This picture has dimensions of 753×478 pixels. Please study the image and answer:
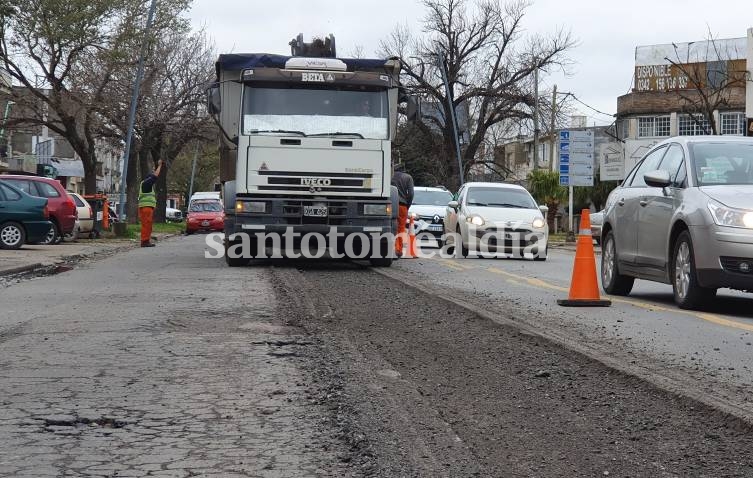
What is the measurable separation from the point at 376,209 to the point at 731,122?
46.8 metres

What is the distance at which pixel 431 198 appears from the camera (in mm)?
29094

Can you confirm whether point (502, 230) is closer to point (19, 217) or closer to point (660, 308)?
point (660, 308)

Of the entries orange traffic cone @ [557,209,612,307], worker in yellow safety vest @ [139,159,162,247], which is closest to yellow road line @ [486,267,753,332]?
orange traffic cone @ [557,209,612,307]

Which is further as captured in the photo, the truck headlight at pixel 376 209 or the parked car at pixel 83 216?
the parked car at pixel 83 216

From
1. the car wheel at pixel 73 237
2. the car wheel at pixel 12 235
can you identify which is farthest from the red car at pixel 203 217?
the car wheel at pixel 12 235

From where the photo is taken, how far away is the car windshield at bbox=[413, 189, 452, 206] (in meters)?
28.8

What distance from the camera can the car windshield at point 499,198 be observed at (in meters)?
21.6

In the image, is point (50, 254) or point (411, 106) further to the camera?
point (50, 254)

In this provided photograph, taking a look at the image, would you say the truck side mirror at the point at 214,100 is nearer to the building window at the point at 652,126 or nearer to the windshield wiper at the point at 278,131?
the windshield wiper at the point at 278,131

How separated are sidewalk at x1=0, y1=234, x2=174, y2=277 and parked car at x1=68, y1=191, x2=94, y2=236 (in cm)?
32

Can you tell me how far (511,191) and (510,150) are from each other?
7353cm

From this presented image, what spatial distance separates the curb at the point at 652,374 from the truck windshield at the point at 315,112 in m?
7.51

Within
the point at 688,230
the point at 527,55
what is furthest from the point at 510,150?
the point at 688,230

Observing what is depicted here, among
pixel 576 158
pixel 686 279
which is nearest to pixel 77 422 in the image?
pixel 686 279
